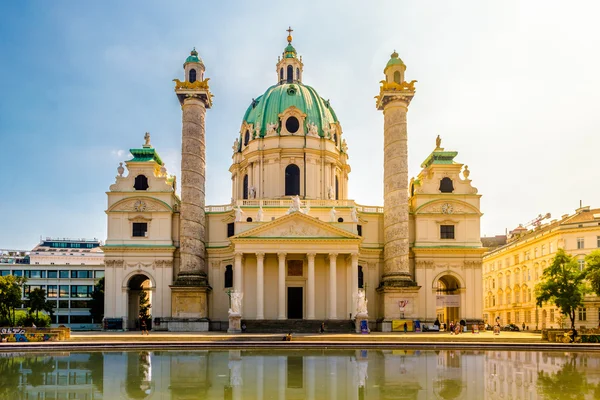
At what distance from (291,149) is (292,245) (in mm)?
14531

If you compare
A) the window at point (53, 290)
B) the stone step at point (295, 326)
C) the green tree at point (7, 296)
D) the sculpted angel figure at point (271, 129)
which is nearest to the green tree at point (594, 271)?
the stone step at point (295, 326)

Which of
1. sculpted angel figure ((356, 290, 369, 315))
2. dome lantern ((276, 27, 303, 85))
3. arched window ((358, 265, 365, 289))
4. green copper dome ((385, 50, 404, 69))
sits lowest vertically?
sculpted angel figure ((356, 290, 369, 315))

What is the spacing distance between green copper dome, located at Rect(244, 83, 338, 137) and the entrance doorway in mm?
18595

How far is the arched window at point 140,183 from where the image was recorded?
58.4 metres

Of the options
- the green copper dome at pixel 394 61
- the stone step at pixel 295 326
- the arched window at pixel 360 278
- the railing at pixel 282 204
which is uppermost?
the green copper dome at pixel 394 61

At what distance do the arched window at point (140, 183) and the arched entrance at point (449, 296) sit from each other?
2965cm

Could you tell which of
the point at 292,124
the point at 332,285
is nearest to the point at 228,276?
the point at 332,285

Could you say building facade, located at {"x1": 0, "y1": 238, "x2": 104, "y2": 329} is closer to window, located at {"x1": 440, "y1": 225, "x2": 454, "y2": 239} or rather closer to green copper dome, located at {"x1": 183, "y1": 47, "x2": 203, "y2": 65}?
green copper dome, located at {"x1": 183, "y1": 47, "x2": 203, "y2": 65}

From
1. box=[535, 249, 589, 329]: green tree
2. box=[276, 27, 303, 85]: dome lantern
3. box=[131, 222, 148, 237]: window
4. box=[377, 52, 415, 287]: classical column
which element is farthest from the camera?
box=[276, 27, 303, 85]: dome lantern

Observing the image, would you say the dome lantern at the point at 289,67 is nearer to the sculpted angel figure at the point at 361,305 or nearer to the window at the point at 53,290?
the sculpted angel figure at the point at 361,305

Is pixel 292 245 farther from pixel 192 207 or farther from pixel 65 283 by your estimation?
pixel 65 283

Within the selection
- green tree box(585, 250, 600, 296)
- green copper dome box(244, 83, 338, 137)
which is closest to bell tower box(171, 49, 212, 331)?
green copper dome box(244, 83, 338, 137)

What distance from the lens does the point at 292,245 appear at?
175ft

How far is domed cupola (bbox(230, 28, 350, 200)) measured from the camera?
2532 inches
